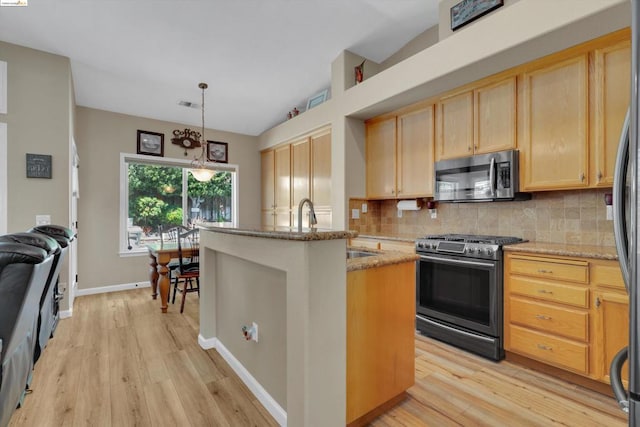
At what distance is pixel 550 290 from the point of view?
2066 millimetres

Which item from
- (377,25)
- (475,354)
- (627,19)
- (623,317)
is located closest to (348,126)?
(377,25)

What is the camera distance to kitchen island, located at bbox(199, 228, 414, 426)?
133cm

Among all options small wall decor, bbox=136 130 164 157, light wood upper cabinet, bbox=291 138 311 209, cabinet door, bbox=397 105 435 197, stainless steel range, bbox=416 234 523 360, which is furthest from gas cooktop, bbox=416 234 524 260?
small wall decor, bbox=136 130 164 157

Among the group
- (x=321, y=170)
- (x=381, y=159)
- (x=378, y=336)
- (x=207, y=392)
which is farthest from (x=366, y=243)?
(x=207, y=392)

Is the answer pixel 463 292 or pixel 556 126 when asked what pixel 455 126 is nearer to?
pixel 556 126

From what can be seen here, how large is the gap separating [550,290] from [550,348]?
15.5 inches

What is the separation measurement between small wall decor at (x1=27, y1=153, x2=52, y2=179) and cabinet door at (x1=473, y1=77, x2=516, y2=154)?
4.28m

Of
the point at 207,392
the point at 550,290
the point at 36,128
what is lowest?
the point at 207,392

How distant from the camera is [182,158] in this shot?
4.90 meters

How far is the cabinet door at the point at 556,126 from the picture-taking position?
7.26 feet

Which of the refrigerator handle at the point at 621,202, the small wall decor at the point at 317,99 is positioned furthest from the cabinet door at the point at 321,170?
the refrigerator handle at the point at 621,202

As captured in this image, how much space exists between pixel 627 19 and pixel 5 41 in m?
5.09

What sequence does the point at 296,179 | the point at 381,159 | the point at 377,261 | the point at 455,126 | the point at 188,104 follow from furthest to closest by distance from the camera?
the point at 296,179 → the point at 188,104 → the point at 381,159 → the point at 455,126 → the point at 377,261

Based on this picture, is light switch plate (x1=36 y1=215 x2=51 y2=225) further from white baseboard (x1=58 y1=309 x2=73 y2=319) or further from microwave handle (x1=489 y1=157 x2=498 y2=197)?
microwave handle (x1=489 y1=157 x2=498 y2=197)
